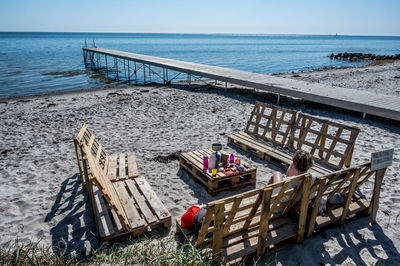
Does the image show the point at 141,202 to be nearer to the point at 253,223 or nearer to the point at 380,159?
the point at 253,223

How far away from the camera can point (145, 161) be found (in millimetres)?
6492

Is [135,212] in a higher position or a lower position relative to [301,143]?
lower

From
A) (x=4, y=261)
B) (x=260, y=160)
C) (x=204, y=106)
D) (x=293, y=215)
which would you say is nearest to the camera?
(x=4, y=261)

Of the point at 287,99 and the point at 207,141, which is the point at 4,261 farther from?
the point at 287,99

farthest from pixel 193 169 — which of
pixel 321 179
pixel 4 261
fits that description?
pixel 4 261

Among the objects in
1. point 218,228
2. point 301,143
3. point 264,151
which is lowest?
point 264,151

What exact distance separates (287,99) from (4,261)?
40.7 ft

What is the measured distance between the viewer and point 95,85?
21.2 meters

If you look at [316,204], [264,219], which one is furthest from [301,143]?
[264,219]

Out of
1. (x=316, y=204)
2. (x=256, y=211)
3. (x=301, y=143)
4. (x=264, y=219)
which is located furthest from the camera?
(x=301, y=143)

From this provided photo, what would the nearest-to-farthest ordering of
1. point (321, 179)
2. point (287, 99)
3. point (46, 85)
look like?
1. point (321, 179)
2. point (287, 99)
3. point (46, 85)

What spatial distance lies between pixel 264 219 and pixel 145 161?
154 inches

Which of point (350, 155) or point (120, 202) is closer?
point (120, 202)

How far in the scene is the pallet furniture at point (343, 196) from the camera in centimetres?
354
